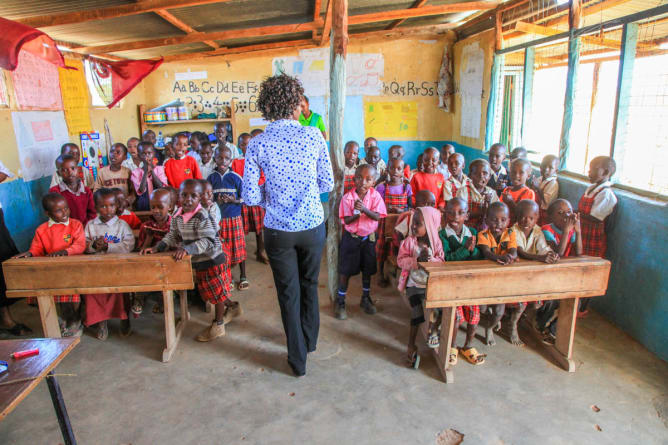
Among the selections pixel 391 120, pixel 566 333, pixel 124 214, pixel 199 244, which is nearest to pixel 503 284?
pixel 566 333

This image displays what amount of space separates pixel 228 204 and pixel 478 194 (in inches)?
94.3

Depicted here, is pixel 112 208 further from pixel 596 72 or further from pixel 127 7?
pixel 596 72

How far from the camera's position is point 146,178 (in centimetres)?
473

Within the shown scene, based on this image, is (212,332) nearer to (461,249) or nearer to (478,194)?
(461,249)

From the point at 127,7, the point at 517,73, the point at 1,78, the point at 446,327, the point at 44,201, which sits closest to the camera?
the point at 446,327

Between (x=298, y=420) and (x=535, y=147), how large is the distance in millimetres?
5333

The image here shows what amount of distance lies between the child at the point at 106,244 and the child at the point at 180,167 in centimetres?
129

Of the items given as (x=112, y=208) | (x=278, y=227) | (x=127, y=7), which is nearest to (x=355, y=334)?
(x=278, y=227)

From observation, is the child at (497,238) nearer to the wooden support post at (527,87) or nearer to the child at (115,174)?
the wooden support post at (527,87)

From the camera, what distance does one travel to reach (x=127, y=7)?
3.94m

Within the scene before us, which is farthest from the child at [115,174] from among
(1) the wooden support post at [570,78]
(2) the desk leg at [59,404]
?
(1) the wooden support post at [570,78]

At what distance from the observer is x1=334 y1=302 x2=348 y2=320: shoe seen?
12.0ft

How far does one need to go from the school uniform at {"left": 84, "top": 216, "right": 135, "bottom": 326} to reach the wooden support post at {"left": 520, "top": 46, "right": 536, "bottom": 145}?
5.01 metres

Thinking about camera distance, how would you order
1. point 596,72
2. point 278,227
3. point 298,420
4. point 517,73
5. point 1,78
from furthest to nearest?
1. point 596,72
2. point 517,73
3. point 1,78
4. point 278,227
5. point 298,420
